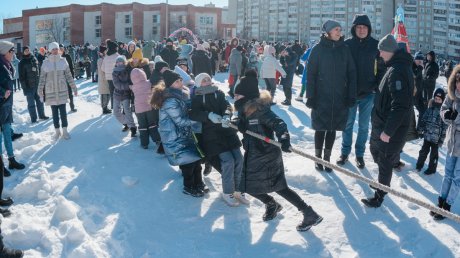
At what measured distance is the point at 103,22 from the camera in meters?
64.3

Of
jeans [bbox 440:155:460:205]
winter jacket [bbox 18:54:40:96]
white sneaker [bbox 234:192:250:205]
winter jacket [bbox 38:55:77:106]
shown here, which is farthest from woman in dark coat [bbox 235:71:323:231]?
winter jacket [bbox 18:54:40:96]

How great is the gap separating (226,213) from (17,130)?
629 centimetres

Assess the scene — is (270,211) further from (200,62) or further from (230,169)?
(200,62)

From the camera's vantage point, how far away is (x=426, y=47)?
105 m

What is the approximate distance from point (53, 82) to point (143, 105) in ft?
6.43

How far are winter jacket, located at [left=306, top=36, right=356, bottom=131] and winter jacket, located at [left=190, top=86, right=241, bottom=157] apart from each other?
1.35 meters

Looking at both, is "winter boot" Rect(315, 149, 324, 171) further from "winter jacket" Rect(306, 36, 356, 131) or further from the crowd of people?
"winter jacket" Rect(306, 36, 356, 131)

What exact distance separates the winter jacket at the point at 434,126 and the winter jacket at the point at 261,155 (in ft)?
8.87

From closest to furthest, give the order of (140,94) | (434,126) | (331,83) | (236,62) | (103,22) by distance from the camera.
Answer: (331,83) → (434,126) → (140,94) → (236,62) → (103,22)

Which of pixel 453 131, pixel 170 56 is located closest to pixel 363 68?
pixel 453 131

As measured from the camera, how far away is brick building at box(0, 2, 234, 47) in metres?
64.3

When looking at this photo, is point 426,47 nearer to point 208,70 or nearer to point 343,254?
point 208,70

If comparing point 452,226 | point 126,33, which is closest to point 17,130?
point 452,226

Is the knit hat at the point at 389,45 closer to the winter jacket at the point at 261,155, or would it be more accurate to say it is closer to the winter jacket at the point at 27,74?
the winter jacket at the point at 261,155
